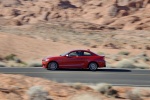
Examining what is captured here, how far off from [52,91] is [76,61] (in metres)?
10.4

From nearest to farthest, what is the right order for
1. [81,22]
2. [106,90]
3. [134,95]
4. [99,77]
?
[134,95]
[106,90]
[99,77]
[81,22]

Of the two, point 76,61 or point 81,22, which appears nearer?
point 76,61

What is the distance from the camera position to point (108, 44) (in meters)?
56.6

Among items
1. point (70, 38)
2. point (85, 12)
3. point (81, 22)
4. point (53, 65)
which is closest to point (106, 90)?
point (53, 65)

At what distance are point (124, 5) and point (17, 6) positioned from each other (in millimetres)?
26773

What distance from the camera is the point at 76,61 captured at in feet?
75.7

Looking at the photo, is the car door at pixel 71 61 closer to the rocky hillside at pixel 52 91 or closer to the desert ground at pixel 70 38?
the desert ground at pixel 70 38

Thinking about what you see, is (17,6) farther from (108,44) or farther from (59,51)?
(59,51)

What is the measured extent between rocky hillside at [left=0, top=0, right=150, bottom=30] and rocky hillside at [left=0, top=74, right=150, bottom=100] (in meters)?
70.1

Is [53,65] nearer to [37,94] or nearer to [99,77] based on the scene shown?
[99,77]

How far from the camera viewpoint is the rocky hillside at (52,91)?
36.9 ft

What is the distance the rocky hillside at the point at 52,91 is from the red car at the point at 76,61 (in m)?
8.16

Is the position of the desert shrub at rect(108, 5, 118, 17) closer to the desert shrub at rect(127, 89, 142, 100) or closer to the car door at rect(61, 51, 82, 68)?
the car door at rect(61, 51, 82, 68)

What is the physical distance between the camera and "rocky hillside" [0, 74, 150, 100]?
36.9 ft
